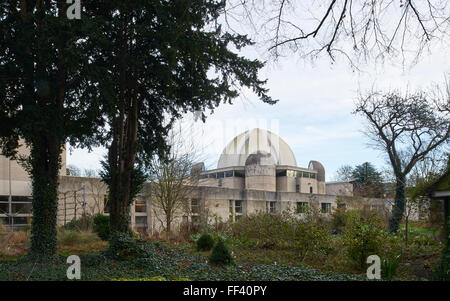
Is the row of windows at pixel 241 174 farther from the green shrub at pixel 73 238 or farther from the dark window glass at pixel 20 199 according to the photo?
the green shrub at pixel 73 238

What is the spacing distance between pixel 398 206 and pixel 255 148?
90.0 ft

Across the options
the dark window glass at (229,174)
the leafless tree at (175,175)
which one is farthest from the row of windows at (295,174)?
the leafless tree at (175,175)

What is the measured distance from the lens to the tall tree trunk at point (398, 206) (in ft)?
64.7

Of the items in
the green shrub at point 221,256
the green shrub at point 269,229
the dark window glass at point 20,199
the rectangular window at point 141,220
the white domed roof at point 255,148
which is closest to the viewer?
the green shrub at point 221,256

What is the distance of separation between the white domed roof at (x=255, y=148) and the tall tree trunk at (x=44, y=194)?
118ft

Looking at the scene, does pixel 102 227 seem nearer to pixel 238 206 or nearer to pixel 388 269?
pixel 388 269

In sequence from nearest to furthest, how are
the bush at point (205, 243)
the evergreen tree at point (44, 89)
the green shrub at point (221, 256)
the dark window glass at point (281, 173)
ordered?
the evergreen tree at point (44, 89) < the green shrub at point (221, 256) < the bush at point (205, 243) < the dark window glass at point (281, 173)

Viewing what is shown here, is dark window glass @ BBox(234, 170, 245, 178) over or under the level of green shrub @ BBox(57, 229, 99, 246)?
over

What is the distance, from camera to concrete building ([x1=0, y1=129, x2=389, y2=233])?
→ 2195cm

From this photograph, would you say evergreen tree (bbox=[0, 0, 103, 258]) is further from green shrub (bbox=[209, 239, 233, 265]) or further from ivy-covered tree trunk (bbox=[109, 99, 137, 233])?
green shrub (bbox=[209, 239, 233, 265])

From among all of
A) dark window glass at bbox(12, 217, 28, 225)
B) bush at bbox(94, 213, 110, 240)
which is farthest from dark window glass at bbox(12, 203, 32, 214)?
bush at bbox(94, 213, 110, 240)

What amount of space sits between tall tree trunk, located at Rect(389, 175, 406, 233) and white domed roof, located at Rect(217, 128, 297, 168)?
2632 centimetres

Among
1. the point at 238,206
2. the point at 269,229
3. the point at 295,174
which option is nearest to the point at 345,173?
the point at 295,174
